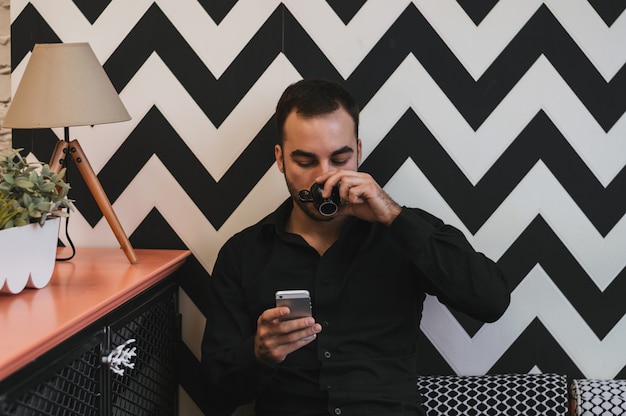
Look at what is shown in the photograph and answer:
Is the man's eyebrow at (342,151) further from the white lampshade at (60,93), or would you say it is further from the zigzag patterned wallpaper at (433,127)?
the white lampshade at (60,93)

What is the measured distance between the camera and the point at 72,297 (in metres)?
1.59

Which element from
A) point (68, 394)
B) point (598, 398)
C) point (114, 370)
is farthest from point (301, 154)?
point (598, 398)

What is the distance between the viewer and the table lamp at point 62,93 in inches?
71.7

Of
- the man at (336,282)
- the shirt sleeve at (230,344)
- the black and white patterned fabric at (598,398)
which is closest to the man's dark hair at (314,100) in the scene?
the man at (336,282)

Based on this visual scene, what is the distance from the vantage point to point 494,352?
2.18 meters

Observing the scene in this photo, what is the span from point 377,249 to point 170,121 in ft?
2.48

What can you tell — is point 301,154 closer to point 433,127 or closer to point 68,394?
point 433,127

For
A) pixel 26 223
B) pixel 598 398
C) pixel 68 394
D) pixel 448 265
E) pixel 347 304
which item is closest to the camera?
pixel 68 394

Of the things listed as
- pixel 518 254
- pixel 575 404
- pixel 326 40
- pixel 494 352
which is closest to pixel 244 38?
pixel 326 40

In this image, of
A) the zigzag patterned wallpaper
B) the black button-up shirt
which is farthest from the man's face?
the zigzag patterned wallpaper

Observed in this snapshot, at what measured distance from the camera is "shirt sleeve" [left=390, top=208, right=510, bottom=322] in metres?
1.80

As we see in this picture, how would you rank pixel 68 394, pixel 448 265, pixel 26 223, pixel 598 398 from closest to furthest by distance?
1. pixel 68 394
2. pixel 26 223
3. pixel 448 265
4. pixel 598 398

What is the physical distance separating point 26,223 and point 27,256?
0.24 ft

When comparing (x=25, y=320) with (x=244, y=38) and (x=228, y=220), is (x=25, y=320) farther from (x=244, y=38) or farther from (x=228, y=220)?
(x=244, y=38)
